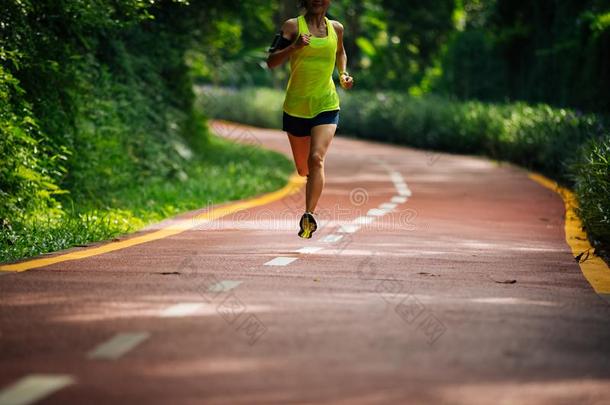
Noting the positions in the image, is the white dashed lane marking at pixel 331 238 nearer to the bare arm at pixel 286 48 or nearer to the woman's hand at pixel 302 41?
the bare arm at pixel 286 48

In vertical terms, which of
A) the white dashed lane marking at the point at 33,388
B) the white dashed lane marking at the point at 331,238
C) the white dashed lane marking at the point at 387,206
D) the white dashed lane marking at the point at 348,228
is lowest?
the white dashed lane marking at the point at 387,206

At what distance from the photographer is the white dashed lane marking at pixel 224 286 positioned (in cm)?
873

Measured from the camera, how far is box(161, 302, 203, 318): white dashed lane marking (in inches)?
297

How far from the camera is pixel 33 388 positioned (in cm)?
563

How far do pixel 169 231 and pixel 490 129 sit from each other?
2103 cm

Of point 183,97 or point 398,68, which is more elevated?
point 183,97

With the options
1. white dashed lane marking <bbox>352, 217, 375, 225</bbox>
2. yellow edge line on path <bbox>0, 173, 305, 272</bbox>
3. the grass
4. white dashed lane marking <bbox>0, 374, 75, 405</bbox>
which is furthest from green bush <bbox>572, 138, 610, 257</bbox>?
white dashed lane marking <bbox>0, 374, 75, 405</bbox>

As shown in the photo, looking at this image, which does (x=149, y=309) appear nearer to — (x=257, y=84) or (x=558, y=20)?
(x=558, y=20)

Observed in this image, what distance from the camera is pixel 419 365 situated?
631 centimetres

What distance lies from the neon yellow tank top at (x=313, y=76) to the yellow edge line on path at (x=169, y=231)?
1.89 metres

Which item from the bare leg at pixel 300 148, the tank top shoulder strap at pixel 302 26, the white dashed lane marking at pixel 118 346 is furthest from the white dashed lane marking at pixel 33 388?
the bare leg at pixel 300 148

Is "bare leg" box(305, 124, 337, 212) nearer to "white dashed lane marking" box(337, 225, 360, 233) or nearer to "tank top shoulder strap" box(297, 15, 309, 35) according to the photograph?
"tank top shoulder strap" box(297, 15, 309, 35)

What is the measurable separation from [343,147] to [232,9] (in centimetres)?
1378

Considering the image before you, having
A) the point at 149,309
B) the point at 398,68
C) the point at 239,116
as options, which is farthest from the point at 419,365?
the point at 239,116
